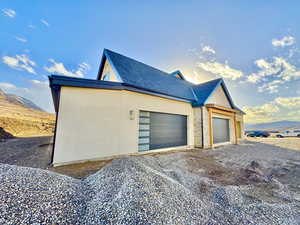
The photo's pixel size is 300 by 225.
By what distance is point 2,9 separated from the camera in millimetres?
6109

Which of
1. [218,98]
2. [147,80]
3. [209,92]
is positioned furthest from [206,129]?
[147,80]

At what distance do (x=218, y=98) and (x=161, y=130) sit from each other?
6.69 metres

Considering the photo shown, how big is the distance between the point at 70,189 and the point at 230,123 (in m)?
12.8

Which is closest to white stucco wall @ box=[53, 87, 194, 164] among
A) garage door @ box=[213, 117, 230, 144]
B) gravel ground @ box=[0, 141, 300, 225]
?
gravel ground @ box=[0, 141, 300, 225]

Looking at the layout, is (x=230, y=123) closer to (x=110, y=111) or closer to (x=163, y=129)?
(x=163, y=129)

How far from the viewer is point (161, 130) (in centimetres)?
713

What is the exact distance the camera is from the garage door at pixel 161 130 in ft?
21.1

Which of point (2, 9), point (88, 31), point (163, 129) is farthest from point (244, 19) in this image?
point (2, 9)

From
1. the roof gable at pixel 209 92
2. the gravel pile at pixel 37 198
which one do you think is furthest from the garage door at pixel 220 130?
the gravel pile at pixel 37 198

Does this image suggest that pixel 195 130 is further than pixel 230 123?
No

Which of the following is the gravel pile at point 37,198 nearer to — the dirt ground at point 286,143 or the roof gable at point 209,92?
the roof gable at point 209,92

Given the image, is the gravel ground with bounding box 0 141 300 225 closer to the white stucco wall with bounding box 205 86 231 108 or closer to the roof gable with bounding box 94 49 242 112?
the roof gable with bounding box 94 49 242 112

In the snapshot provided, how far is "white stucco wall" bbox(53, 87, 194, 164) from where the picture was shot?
444 cm

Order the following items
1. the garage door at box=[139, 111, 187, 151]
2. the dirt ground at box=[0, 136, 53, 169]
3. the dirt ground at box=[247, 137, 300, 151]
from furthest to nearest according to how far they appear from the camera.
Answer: the dirt ground at box=[247, 137, 300, 151] < the garage door at box=[139, 111, 187, 151] < the dirt ground at box=[0, 136, 53, 169]
